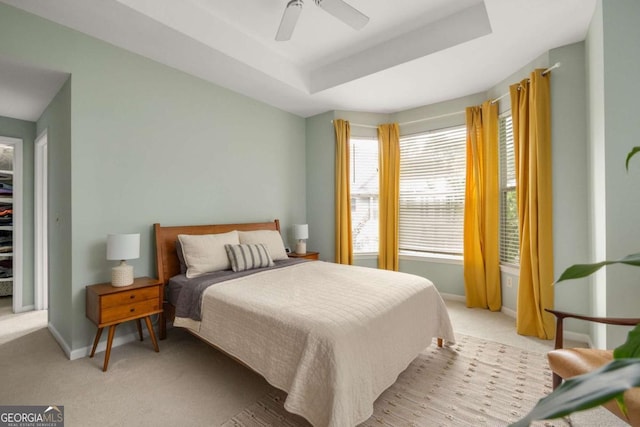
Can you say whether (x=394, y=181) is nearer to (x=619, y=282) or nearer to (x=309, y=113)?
(x=309, y=113)

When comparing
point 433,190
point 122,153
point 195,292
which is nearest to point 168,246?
point 195,292

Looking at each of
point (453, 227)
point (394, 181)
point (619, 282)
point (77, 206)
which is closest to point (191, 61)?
point (77, 206)

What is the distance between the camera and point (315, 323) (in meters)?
1.79

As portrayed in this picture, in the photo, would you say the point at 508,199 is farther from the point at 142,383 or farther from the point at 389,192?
the point at 142,383

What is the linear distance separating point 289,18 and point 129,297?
2.66 meters

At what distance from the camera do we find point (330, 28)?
3064 millimetres

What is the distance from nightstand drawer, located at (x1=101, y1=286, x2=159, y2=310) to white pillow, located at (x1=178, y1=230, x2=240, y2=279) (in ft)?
1.11

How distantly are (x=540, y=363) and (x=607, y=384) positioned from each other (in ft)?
9.21

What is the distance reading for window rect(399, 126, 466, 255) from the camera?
4195 mm

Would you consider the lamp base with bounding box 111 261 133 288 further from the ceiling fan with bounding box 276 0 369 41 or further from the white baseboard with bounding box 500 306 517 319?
the white baseboard with bounding box 500 306 517 319

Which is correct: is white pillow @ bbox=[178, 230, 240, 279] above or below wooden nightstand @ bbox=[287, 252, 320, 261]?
above

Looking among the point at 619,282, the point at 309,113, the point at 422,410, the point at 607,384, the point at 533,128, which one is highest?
the point at 309,113

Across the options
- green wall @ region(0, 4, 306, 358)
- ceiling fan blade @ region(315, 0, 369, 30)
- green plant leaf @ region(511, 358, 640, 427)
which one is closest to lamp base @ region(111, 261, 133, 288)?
green wall @ region(0, 4, 306, 358)

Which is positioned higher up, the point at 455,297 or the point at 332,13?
the point at 332,13
